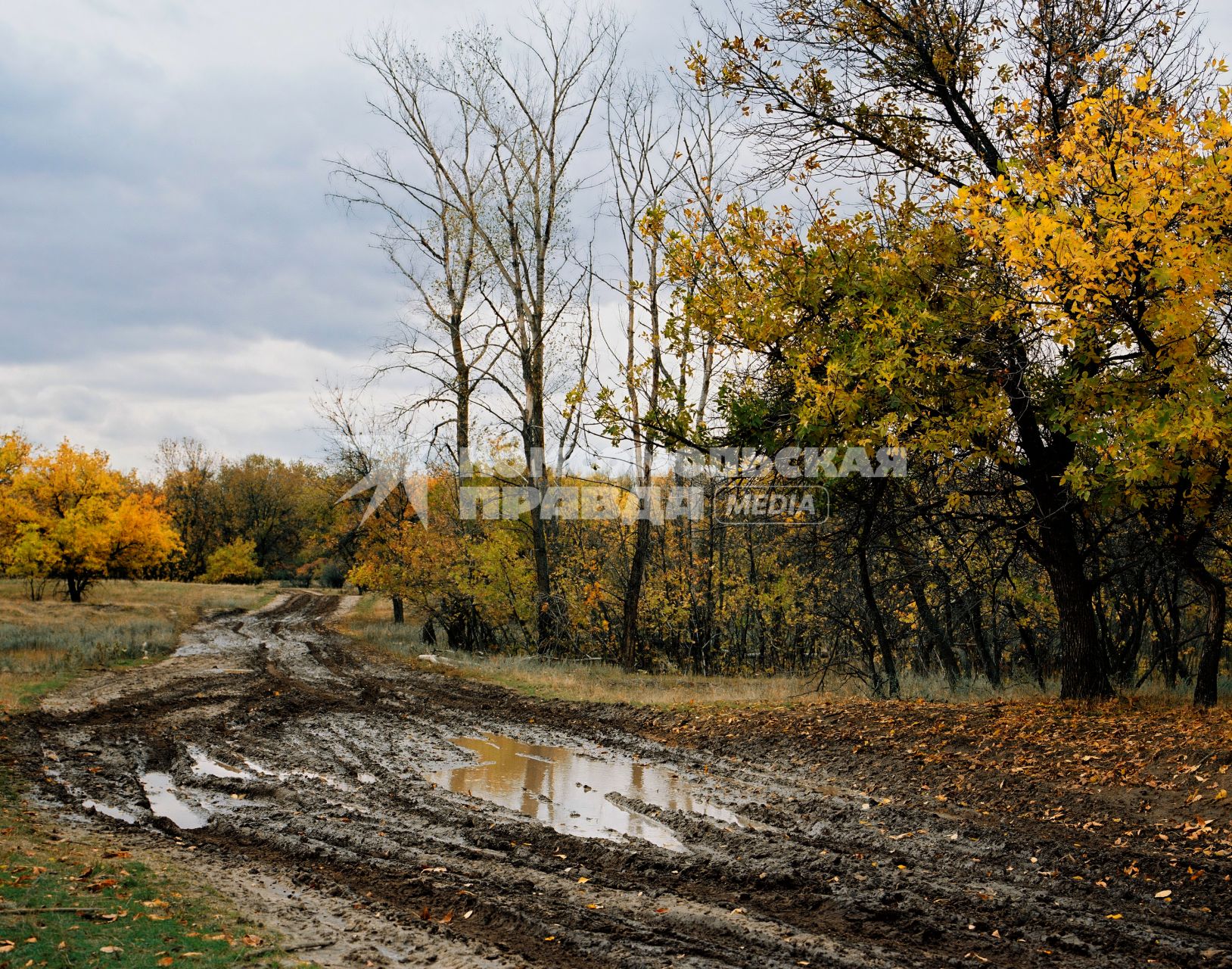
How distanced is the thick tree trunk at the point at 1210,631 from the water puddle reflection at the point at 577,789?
6689mm

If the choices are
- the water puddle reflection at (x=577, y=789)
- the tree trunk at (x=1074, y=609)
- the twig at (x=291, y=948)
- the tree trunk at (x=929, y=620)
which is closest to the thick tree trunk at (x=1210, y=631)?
the tree trunk at (x=1074, y=609)

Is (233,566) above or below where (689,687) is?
above

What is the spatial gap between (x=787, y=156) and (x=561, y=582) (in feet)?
49.5

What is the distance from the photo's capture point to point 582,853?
270 inches

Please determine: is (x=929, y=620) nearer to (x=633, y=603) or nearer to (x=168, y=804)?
(x=633, y=603)

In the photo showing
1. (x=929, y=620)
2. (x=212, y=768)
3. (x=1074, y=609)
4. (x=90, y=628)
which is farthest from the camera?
(x=90, y=628)

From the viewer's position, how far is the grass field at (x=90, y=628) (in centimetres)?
1781

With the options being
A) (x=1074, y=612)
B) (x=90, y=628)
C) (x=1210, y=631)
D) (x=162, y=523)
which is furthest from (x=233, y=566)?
(x=1210, y=631)

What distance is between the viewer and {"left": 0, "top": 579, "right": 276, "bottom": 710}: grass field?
17.8 metres

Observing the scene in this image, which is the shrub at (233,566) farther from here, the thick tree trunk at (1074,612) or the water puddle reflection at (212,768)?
the thick tree trunk at (1074,612)

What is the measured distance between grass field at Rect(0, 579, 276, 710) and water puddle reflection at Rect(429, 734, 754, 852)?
28.4ft

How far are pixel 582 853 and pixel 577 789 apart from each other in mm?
2511

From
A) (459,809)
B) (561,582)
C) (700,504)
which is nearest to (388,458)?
(561,582)

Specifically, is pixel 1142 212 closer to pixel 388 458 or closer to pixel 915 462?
pixel 915 462
